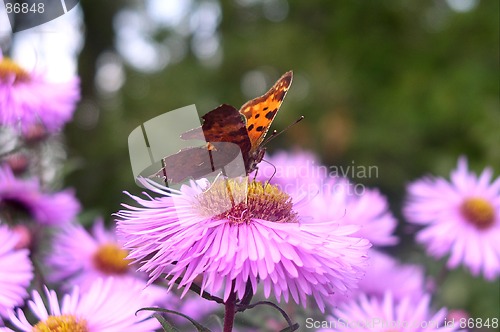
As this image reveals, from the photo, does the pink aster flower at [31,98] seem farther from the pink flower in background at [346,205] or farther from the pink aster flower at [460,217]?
the pink aster flower at [460,217]

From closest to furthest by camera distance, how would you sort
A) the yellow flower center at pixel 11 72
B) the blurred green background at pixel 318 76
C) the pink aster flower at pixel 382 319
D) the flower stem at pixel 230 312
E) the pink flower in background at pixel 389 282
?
the flower stem at pixel 230 312 < the pink aster flower at pixel 382 319 < the pink flower in background at pixel 389 282 < the yellow flower center at pixel 11 72 < the blurred green background at pixel 318 76

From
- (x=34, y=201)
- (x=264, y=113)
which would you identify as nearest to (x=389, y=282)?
(x=264, y=113)

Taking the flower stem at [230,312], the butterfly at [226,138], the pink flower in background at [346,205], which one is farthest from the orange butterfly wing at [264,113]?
the pink flower in background at [346,205]

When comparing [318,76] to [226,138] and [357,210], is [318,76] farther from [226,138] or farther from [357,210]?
[226,138]

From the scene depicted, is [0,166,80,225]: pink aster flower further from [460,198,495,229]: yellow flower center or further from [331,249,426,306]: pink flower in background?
[460,198,495,229]: yellow flower center

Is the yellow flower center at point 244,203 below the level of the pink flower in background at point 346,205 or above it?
above

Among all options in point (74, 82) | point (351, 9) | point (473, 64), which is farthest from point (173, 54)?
point (74, 82)
